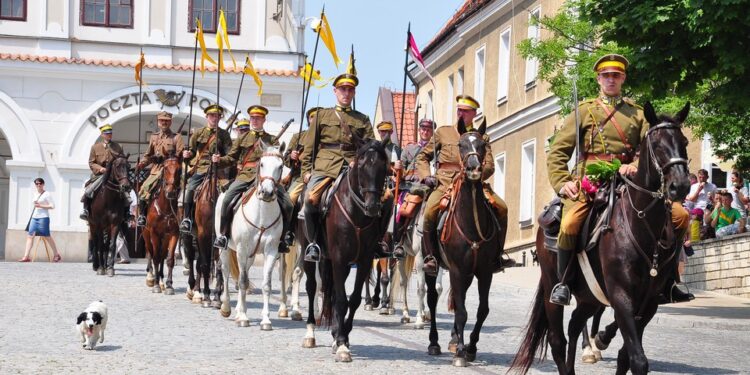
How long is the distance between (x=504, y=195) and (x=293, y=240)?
88.3ft

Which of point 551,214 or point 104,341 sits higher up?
point 551,214

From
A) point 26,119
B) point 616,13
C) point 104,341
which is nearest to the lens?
point 104,341

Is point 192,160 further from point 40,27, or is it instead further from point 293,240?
point 40,27

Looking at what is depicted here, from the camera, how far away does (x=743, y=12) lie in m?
18.3

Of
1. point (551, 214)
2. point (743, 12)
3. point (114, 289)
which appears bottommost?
point (114, 289)

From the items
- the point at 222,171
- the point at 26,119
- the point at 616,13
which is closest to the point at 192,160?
the point at 222,171

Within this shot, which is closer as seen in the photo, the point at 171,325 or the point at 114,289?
the point at 171,325

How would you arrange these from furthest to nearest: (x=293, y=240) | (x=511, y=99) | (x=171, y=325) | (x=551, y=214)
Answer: (x=511, y=99), (x=293, y=240), (x=171, y=325), (x=551, y=214)

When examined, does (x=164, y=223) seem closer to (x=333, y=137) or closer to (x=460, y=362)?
(x=333, y=137)

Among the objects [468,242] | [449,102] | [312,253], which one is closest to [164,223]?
[312,253]

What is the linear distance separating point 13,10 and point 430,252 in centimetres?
2708

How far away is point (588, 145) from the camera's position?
11.7 meters

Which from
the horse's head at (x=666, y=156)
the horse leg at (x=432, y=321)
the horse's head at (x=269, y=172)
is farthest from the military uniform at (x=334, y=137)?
the horse's head at (x=666, y=156)

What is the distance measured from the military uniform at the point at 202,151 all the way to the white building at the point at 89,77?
16.1 m
